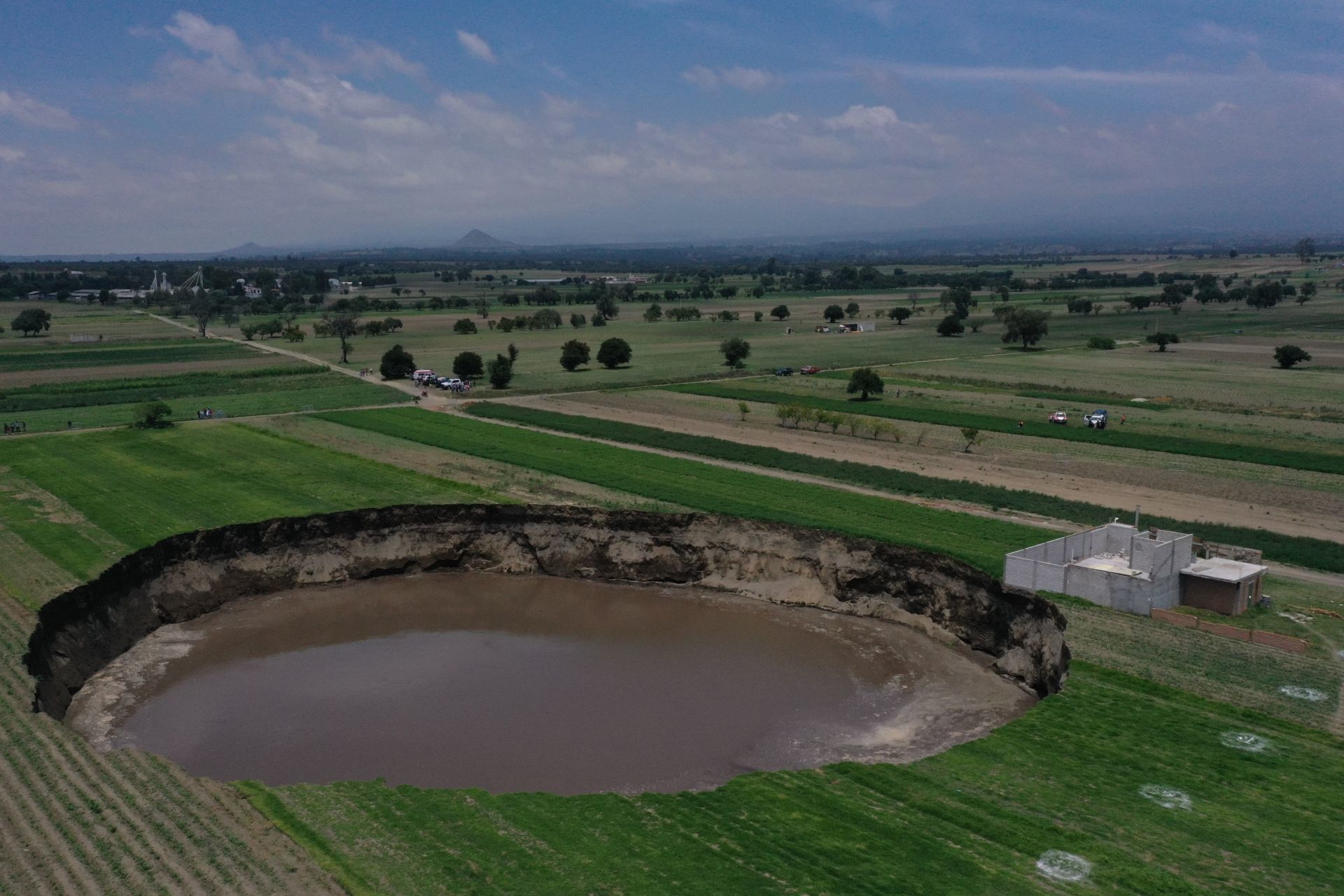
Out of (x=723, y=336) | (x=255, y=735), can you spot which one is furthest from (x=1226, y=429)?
(x=723, y=336)

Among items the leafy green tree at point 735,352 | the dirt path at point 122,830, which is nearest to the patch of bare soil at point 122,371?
the leafy green tree at point 735,352

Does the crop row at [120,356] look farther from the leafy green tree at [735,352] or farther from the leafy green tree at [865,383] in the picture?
the leafy green tree at [865,383]

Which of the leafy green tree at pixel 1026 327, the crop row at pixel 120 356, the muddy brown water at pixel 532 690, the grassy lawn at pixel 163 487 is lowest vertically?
the muddy brown water at pixel 532 690

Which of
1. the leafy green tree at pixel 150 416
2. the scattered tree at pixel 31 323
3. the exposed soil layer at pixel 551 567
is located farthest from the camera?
the scattered tree at pixel 31 323

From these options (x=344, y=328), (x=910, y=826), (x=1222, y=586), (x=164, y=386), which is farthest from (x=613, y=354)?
(x=910, y=826)

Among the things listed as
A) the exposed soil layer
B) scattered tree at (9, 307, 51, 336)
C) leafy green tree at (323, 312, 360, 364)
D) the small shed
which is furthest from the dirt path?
scattered tree at (9, 307, 51, 336)

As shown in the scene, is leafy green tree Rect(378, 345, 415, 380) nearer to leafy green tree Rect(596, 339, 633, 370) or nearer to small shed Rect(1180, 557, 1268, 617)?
leafy green tree Rect(596, 339, 633, 370)
